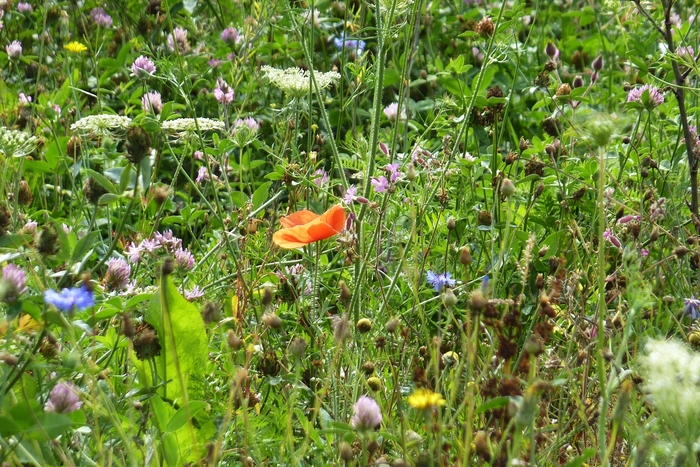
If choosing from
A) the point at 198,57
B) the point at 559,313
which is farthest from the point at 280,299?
the point at 198,57

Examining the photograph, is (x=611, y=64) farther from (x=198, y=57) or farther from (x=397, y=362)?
(x=397, y=362)

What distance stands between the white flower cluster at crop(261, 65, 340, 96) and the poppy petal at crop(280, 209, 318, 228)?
33 centimetres

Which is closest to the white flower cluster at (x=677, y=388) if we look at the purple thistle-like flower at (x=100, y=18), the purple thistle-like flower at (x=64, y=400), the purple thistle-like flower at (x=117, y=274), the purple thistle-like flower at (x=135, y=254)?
the purple thistle-like flower at (x=64, y=400)

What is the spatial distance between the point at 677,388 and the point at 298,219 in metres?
1.10

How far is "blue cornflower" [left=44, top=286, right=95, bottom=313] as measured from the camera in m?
1.14

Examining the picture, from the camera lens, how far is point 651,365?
1.01 metres

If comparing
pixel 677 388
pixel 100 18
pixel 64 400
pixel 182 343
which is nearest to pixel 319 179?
pixel 182 343

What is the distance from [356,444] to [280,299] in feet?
1.77

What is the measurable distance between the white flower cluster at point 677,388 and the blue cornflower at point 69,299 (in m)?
0.71

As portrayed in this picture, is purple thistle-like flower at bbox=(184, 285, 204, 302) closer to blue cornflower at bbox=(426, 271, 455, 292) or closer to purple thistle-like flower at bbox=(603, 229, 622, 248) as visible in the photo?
blue cornflower at bbox=(426, 271, 455, 292)

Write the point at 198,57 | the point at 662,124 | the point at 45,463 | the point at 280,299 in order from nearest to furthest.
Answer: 1. the point at 45,463
2. the point at 280,299
3. the point at 662,124
4. the point at 198,57

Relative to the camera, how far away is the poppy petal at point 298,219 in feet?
6.31

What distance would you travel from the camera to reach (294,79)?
2.17 meters

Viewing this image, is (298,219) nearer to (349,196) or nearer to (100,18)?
(349,196)
